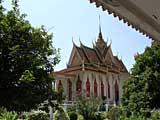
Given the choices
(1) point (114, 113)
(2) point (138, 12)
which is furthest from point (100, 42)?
(2) point (138, 12)

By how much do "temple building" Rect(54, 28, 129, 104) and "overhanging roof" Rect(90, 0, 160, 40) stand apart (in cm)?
2771

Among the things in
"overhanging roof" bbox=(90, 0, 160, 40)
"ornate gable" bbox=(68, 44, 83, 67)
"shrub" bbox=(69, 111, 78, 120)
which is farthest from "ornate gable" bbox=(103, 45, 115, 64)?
"overhanging roof" bbox=(90, 0, 160, 40)

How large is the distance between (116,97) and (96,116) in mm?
13940

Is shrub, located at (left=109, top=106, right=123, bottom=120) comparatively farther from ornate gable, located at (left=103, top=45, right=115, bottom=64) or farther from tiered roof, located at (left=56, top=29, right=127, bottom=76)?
ornate gable, located at (left=103, top=45, right=115, bottom=64)

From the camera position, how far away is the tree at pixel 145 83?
2056 centimetres

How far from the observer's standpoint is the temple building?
34.1m

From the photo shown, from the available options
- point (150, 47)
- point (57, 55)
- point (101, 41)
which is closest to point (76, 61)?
point (101, 41)

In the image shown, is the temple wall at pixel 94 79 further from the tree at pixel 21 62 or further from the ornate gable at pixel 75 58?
the tree at pixel 21 62

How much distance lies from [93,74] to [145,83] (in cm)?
1484

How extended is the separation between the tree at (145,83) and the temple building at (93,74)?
10.0 metres

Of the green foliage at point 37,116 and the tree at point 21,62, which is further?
the green foliage at point 37,116

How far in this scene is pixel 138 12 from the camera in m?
3.44

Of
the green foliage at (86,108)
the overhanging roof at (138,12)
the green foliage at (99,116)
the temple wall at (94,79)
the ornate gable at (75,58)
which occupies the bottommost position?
the green foliage at (99,116)

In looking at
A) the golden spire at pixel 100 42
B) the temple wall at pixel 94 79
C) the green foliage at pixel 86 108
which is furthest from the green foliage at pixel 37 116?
the golden spire at pixel 100 42
